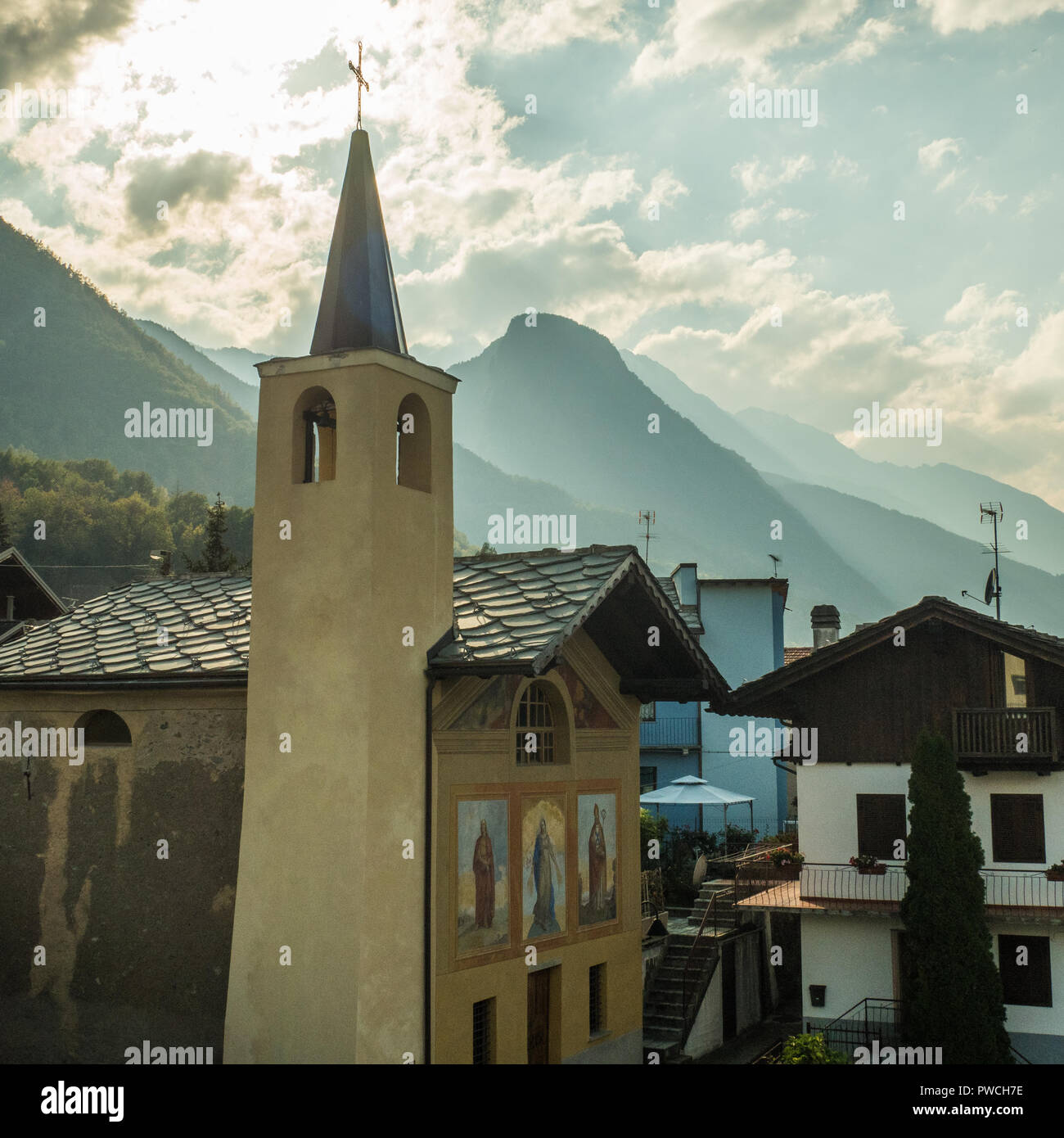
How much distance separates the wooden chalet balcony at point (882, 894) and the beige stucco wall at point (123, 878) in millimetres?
11486

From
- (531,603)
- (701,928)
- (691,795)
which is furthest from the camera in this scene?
(691,795)

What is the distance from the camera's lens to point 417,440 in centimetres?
1468

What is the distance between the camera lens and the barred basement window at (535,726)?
15758 mm

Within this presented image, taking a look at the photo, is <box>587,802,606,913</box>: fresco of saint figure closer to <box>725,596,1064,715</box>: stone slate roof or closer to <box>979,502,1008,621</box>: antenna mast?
<box>725,596,1064,715</box>: stone slate roof

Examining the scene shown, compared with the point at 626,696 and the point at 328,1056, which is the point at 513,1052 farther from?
the point at 626,696

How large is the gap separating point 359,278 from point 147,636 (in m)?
5.60

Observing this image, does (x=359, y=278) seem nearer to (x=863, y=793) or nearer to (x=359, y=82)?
(x=359, y=82)

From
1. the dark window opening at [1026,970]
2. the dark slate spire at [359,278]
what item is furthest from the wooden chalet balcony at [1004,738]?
the dark slate spire at [359,278]

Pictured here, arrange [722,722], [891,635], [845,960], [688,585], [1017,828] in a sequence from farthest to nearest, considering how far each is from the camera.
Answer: [688,585], [722,722], [845,960], [891,635], [1017,828]

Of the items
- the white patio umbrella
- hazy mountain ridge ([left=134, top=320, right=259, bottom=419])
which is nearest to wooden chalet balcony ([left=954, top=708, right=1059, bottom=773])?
the white patio umbrella

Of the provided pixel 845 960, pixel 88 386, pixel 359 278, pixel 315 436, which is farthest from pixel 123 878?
pixel 88 386

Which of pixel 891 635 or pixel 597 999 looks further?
pixel 891 635

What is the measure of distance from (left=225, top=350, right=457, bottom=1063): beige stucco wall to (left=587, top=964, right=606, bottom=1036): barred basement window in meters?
4.46
